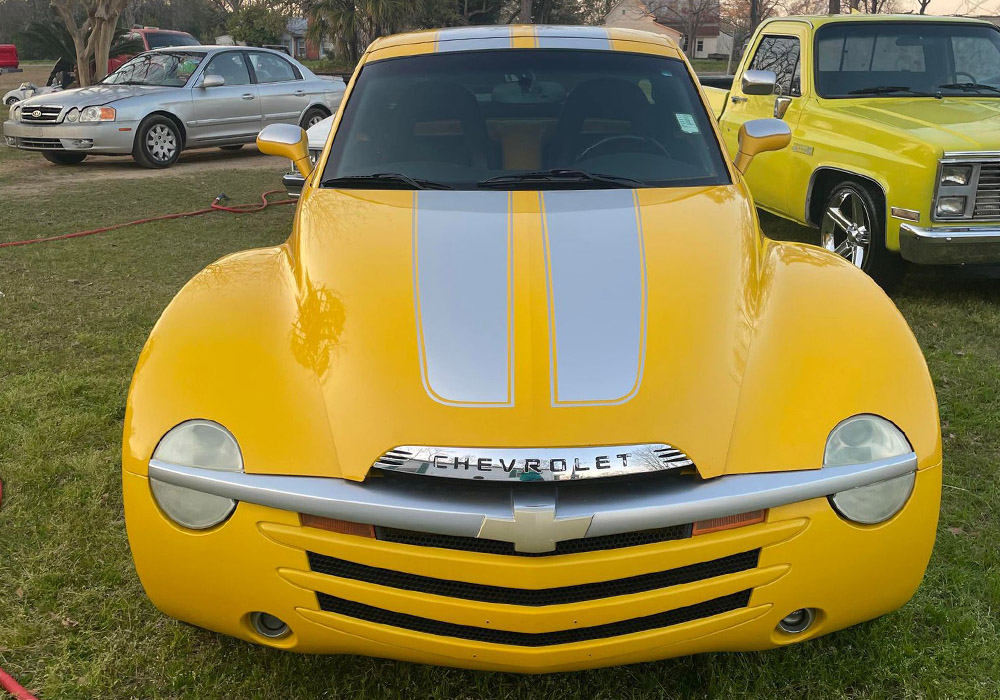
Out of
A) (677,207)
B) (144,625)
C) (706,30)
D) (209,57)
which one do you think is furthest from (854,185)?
(706,30)

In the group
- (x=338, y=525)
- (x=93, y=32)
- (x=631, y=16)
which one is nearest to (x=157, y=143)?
(x=93, y=32)

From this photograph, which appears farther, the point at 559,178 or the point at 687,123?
the point at 687,123

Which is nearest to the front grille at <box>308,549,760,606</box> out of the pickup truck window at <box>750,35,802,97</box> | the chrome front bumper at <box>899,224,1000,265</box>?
the chrome front bumper at <box>899,224,1000,265</box>

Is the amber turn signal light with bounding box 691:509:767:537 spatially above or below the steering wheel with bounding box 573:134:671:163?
below

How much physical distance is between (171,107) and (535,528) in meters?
11.6

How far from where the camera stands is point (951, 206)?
510 cm

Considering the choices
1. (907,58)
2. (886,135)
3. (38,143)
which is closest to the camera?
(886,135)

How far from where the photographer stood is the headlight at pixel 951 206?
5.09m

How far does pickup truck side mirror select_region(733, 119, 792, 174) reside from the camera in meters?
3.69

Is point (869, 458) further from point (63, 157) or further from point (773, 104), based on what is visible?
point (63, 157)

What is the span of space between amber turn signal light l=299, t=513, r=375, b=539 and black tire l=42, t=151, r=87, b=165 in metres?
11.5

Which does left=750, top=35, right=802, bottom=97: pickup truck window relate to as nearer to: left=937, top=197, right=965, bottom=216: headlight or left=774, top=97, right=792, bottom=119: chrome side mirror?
left=774, top=97, right=792, bottom=119: chrome side mirror

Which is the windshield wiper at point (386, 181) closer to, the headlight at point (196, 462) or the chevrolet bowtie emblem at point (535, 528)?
the headlight at point (196, 462)

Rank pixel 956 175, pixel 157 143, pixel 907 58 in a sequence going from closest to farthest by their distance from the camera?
pixel 956 175 → pixel 907 58 → pixel 157 143
